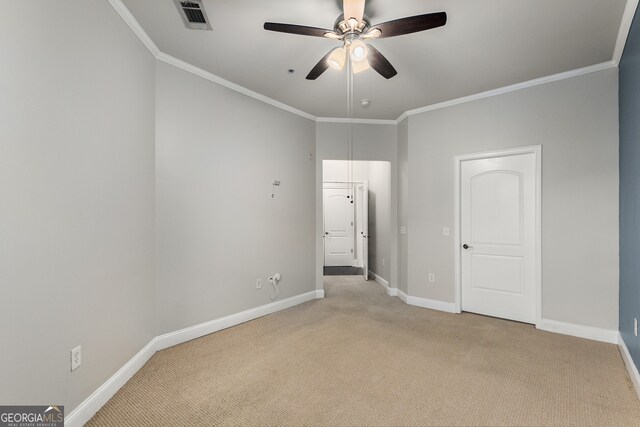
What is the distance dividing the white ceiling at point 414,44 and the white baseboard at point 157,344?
2.63m

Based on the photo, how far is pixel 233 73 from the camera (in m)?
3.09

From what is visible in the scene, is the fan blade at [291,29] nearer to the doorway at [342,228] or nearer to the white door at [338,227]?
the doorway at [342,228]

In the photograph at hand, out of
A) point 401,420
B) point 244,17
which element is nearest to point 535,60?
point 244,17

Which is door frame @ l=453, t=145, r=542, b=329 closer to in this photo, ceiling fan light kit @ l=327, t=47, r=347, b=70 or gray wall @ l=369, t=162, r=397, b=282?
gray wall @ l=369, t=162, r=397, b=282

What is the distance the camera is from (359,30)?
208cm

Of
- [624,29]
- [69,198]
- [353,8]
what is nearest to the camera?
[69,198]

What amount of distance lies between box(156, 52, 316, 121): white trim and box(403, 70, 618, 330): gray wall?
2.21 m

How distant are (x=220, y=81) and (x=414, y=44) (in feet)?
6.56

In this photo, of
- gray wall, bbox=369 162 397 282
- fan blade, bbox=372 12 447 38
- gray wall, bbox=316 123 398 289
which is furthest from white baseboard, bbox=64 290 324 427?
fan blade, bbox=372 12 447 38

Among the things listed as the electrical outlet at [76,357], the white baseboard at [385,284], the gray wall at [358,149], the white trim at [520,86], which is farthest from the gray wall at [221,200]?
the white trim at [520,86]

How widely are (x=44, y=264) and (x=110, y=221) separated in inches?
23.0

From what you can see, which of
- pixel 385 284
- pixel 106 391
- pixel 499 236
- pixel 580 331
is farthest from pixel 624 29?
pixel 106 391

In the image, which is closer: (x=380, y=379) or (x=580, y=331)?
(x=380, y=379)

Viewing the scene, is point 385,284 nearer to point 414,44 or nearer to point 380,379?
point 380,379
